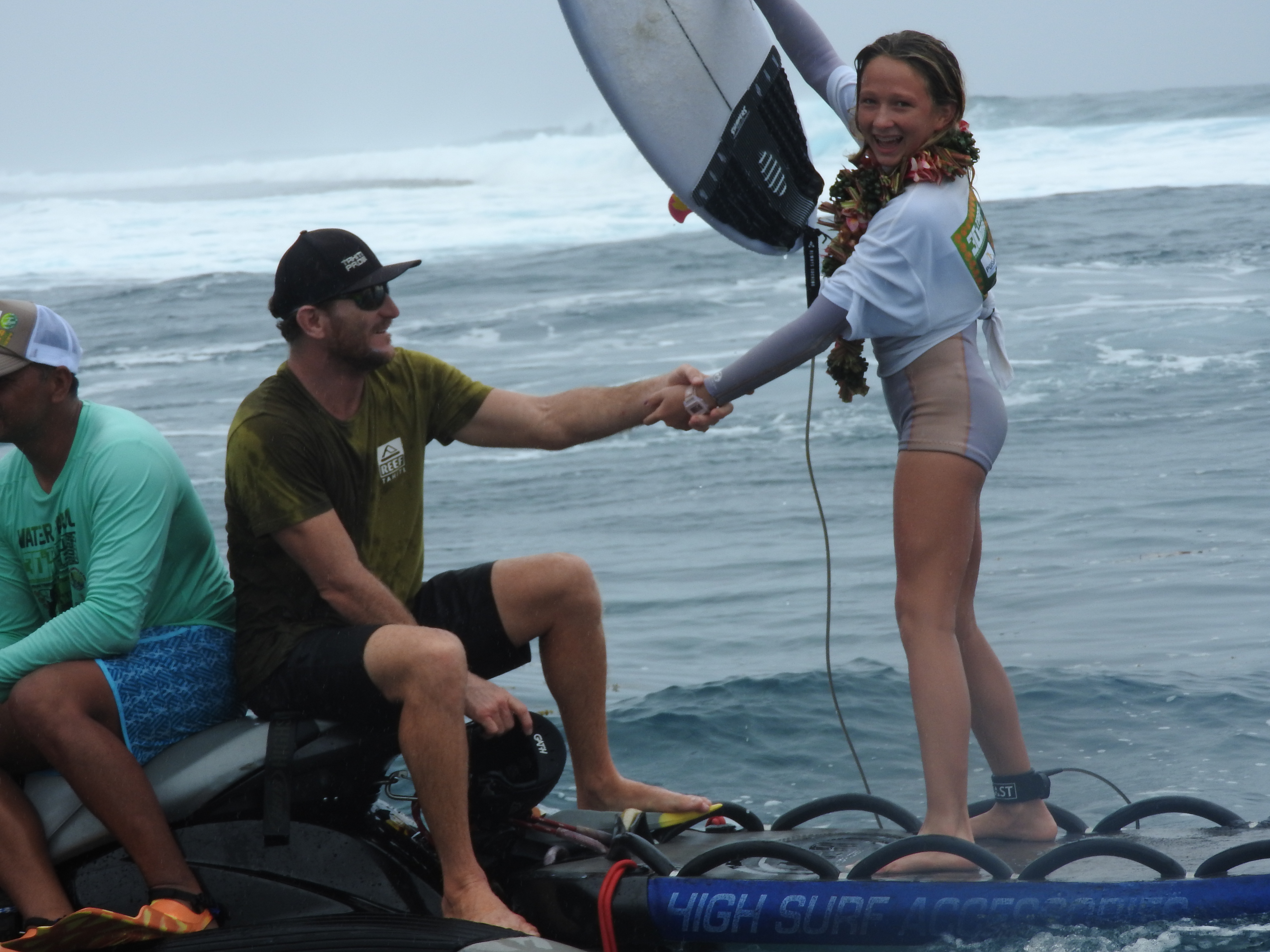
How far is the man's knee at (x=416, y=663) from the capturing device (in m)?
2.95

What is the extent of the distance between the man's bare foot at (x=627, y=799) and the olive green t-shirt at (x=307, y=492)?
0.66 m

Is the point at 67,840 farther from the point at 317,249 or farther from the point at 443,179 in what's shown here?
the point at 443,179

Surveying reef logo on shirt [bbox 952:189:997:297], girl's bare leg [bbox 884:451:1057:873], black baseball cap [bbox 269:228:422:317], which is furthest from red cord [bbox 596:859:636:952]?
reef logo on shirt [bbox 952:189:997:297]

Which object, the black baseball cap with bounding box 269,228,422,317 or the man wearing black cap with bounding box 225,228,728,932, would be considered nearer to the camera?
the man wearing black cap with bounding box 225,228,728,932

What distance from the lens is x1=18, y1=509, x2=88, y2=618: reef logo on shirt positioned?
10.5 feet

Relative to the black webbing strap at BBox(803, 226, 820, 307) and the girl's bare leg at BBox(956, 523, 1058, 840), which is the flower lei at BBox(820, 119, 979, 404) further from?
the girl's bare leg at BBox(956, 523, 1058, 840)

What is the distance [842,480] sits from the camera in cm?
1022

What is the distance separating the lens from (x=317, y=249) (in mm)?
3277

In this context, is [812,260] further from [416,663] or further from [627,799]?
[416,663]

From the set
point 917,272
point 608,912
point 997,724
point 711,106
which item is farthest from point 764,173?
point 608,912

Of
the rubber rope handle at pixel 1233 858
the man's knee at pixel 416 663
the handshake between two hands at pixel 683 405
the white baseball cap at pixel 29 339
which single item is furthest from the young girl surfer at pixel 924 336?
the white baseball cap at pixel 29 339

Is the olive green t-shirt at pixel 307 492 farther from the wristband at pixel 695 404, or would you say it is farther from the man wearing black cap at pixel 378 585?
the wristband at pixel 695 404

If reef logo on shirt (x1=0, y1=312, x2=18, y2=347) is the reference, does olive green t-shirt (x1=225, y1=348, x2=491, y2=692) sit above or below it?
below

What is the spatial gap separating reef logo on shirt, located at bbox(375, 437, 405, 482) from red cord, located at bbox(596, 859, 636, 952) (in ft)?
3.45
